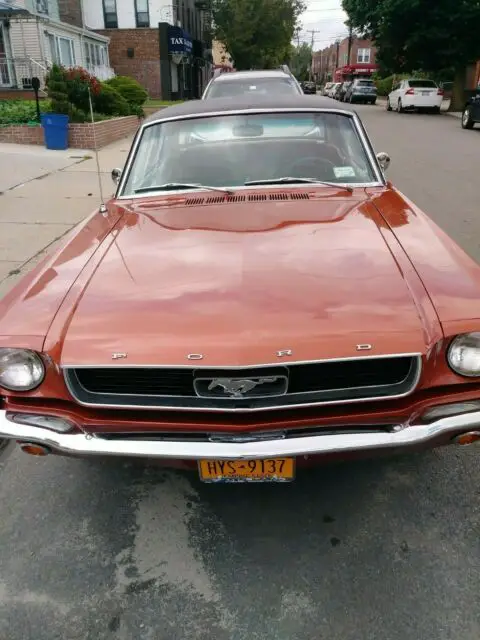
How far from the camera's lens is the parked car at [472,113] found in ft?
59.5

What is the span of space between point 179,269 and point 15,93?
23.1 m

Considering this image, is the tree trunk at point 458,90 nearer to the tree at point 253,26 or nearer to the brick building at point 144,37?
the brick building at point 144,37

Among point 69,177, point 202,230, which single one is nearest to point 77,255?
point 202,230

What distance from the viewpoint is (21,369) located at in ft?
7.11

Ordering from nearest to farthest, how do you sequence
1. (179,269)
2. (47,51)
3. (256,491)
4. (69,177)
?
(179,269)
(256,491)
(69,177)
(47,51)

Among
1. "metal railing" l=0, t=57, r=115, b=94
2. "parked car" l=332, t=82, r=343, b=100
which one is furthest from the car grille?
"parked car" l=332, t=82, r=343, b=100

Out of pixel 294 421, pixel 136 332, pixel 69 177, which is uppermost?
pixel 136 332

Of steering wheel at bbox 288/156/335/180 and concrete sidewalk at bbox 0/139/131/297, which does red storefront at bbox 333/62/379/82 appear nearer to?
concrete sidewalk at bbox 0/139/131/297

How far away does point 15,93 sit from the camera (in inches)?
878

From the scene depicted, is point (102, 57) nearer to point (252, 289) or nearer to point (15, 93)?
point (15, 93)

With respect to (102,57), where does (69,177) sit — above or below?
below

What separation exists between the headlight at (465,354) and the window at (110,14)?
119ft

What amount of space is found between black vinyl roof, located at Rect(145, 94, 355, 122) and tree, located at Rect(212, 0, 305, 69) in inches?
1497

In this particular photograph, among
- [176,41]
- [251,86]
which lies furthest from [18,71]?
[251,86]
